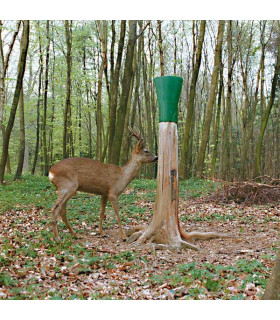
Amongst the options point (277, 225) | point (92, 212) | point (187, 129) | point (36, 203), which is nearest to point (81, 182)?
point (92, 212)

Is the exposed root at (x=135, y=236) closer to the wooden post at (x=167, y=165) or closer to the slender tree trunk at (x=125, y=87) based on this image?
the wooden post at (x=167, y=165)

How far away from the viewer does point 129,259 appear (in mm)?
5531

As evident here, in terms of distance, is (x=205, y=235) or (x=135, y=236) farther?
(x=205, y=235)

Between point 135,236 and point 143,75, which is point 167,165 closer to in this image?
point 135,236

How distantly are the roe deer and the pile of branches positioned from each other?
4.09 m

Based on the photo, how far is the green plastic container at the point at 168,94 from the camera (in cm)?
640

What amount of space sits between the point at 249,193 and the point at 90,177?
213 inches

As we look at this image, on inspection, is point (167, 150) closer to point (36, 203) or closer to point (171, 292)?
point (171, 292)

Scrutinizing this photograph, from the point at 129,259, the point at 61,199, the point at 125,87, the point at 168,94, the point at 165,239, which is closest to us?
the point at 129,259

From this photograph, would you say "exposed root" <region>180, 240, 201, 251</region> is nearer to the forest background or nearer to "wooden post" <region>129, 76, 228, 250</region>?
"wooden post" <region>129, 76, 228, 250</region>

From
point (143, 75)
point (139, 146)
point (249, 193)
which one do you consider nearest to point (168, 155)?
point (139, 146)

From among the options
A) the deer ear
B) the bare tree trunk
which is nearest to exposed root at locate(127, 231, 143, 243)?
the deer ear

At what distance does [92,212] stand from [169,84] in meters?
4.41

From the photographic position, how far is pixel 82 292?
420 cm
